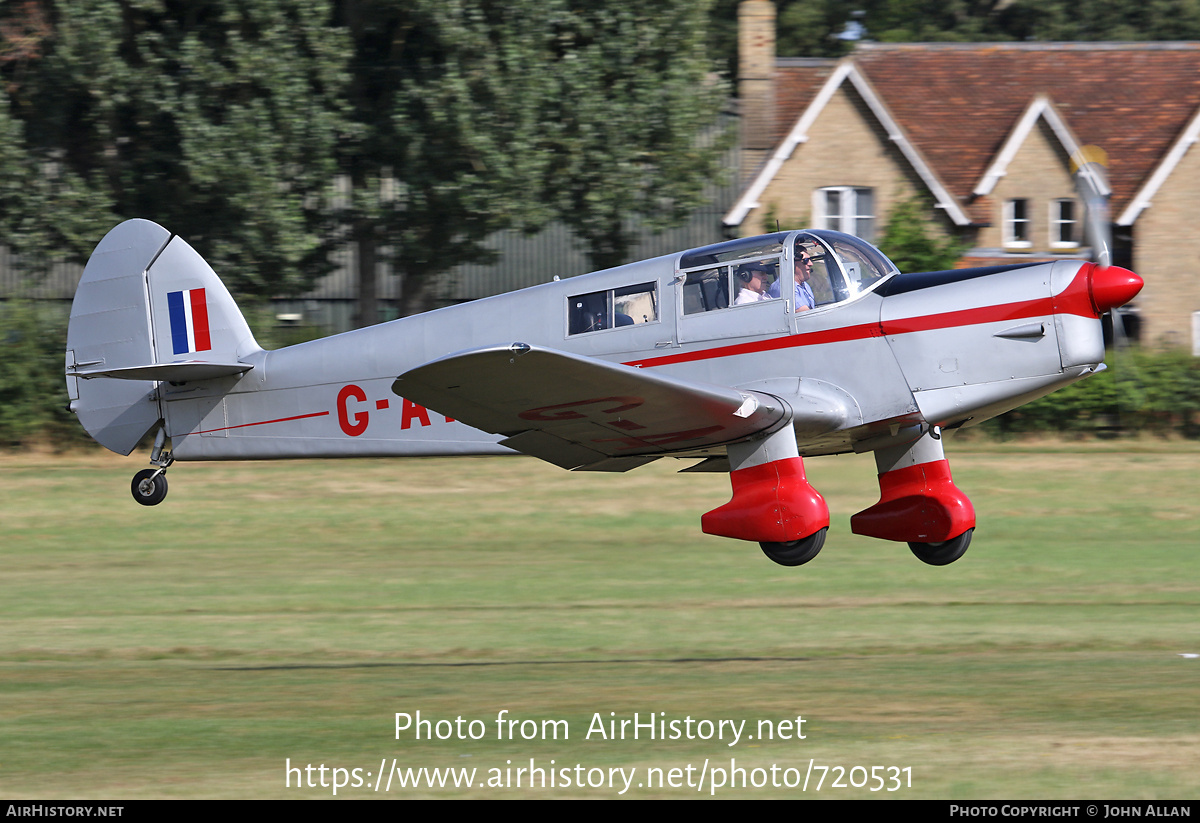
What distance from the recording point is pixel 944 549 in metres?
10.4

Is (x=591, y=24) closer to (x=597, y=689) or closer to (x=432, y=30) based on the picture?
(x=432, y=30)

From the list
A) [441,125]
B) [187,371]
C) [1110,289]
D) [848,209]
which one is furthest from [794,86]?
[1110,289]

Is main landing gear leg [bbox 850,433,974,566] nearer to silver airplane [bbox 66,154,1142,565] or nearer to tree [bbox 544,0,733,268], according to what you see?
silver airplane [bbox 66,154,1142,565]

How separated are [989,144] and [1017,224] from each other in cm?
191

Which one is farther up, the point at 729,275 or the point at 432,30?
the point at 729,275

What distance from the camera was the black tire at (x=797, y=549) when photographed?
959 cm

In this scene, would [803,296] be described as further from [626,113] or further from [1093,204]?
[626,113]

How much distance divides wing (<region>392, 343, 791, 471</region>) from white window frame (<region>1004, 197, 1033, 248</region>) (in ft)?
67.6

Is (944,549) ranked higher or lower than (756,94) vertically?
higher

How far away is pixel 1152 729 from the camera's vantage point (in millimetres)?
8641

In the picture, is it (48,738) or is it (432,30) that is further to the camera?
(432,30)
